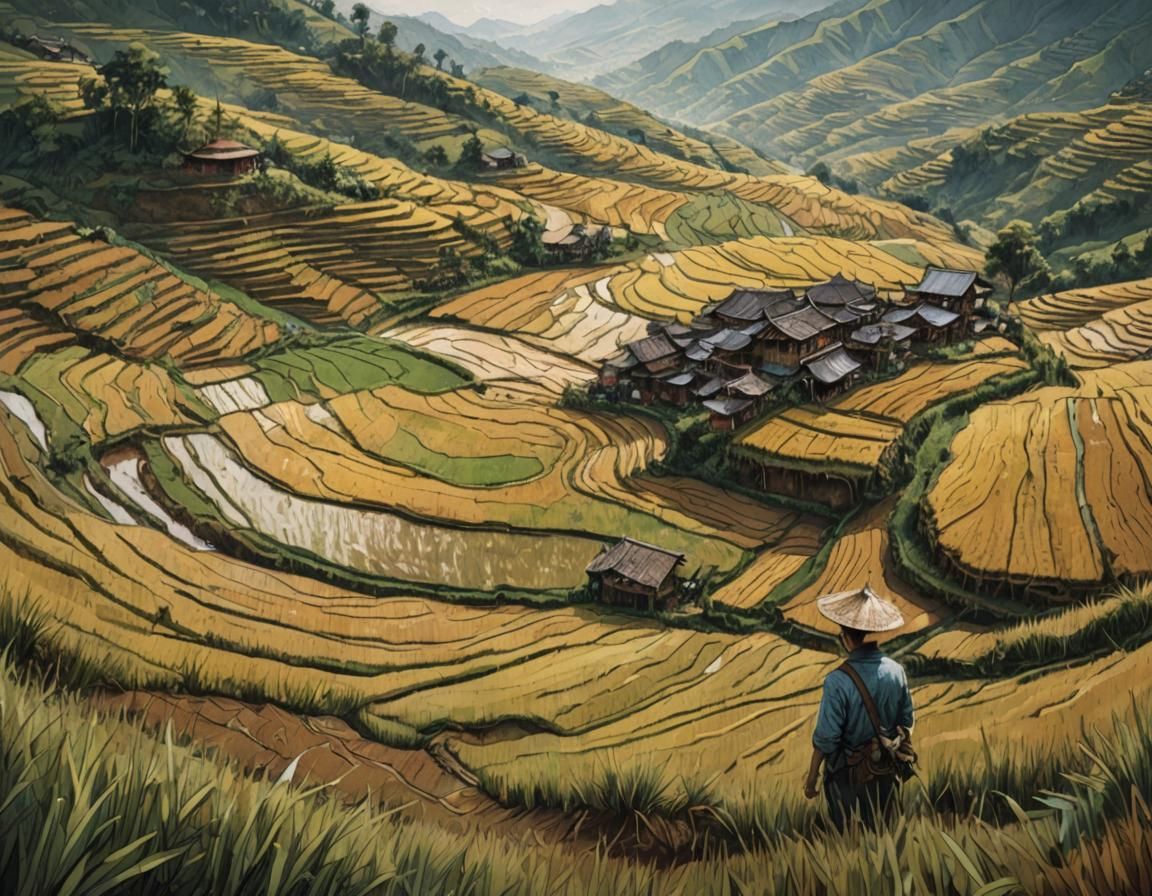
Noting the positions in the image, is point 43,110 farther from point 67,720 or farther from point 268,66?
point 67,720

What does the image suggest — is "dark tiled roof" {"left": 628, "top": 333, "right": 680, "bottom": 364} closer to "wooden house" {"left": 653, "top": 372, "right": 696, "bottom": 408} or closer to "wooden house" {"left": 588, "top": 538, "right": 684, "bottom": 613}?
"wooden house" {"left": 653, "top": 372, "right": 696, "bottom": 408}

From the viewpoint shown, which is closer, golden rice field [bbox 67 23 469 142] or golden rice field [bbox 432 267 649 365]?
golden rice field [bbox 432 267 649 365]

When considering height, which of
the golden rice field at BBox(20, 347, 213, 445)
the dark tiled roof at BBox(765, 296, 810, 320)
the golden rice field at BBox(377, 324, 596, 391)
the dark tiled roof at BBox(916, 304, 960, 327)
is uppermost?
the dark tiled roof at BBox(916, 304, 960, 327)

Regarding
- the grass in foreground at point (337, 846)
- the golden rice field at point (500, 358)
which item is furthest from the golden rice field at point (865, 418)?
the grass in foreground at point (337, 846)

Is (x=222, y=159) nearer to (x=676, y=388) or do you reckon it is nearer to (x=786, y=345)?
(x=676, y=388)

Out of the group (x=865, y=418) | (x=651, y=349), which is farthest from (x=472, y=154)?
(x=865, y=418)

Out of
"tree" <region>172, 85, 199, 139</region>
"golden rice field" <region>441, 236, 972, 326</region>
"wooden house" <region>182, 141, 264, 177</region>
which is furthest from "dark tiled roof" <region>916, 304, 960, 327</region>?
"tree" <region>172, 85, 199, 139</region>
